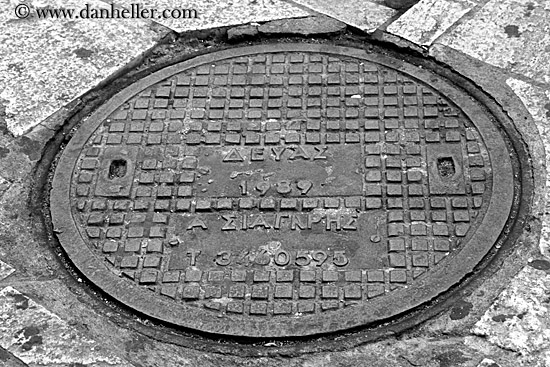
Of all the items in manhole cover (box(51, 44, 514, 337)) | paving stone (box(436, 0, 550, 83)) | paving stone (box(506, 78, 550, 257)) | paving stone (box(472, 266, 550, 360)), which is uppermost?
paving stone (box(436, 0, 550, 83))

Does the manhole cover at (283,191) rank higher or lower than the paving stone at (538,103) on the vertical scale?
lower

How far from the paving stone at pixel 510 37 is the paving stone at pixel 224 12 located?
2.58ft

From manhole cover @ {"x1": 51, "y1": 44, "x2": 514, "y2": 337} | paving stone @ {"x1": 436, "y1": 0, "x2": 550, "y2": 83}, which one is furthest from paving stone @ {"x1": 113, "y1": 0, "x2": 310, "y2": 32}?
paving stone @ {"x1": 436, "y1": 0, "x2": 550, "y2": 83}

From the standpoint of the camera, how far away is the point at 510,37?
3.65m

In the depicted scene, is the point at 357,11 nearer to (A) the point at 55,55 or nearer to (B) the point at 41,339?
(A) the point at 55,55

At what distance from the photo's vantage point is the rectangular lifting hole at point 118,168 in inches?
126

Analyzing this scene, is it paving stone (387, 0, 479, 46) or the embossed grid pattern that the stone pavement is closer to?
paving stone (387, 0, 479, 46)

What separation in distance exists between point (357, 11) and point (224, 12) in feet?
2.16

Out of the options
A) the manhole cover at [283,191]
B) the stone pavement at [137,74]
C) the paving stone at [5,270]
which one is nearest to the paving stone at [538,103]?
the stone pavement at [137,74]

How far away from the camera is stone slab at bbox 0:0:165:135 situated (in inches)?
138

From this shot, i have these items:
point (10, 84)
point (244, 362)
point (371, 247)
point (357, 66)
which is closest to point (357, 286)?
point (371, 247)

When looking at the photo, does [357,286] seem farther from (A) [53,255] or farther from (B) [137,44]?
(B) [137,44]

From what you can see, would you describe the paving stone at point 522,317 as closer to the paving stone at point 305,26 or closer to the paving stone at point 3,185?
the paving stone at point 305,26

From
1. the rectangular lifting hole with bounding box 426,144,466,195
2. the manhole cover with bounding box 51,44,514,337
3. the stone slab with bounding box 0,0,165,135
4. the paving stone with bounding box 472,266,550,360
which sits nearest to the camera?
the paving stone with bounding box 472,266,550,360
